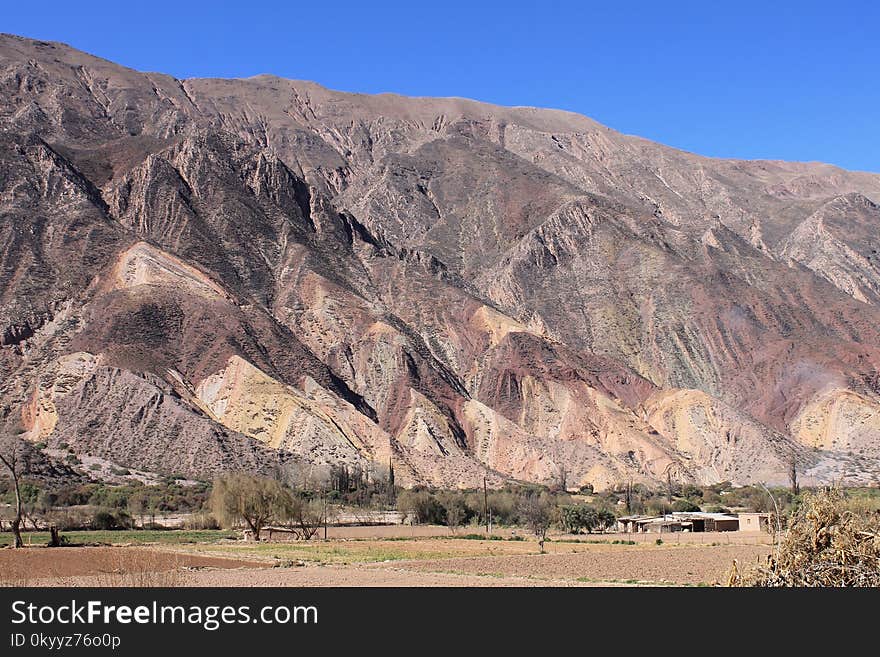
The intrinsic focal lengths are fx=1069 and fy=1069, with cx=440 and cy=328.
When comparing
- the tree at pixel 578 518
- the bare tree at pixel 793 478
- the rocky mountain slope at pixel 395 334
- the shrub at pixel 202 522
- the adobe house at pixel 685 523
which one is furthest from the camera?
the rocky mountain slope at pixel 395 334

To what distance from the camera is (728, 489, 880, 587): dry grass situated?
57.7 ft

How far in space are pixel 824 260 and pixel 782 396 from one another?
67.6m

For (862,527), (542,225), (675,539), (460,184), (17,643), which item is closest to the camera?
(17,643)

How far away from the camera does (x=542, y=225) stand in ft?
534

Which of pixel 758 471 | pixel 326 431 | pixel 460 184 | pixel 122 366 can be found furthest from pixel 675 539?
pixel 460 184

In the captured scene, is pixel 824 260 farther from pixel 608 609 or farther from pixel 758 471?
pixel 608 609

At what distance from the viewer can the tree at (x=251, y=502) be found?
68000mm

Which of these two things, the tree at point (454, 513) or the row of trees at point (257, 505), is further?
the tree at point (454, 513)

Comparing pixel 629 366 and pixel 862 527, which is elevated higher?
pixel 629 366

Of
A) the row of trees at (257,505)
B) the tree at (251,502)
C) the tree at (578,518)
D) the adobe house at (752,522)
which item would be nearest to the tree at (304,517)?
the row of trees at (257,505)

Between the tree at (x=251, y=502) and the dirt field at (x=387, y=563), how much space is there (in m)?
4.56

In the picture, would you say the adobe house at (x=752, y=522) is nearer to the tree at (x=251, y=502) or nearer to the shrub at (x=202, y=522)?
the tree at (x=251, y=502)

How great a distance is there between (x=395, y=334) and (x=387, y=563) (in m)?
80.3

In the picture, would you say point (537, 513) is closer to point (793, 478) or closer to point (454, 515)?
point (454, 515)
